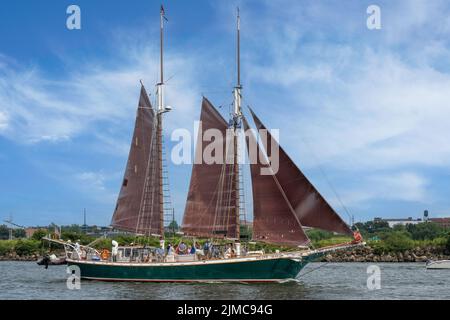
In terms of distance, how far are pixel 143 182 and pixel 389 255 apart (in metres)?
79.7

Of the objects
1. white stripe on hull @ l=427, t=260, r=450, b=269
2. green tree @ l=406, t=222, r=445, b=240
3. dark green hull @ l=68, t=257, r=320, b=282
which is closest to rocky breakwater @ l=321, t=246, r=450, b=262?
white stripe on hull @ l=427, t=260, r=450, b=269

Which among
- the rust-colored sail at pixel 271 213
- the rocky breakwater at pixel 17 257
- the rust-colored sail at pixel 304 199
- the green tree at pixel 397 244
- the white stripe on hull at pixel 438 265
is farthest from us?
the rocky breakwater at pixel 17 257

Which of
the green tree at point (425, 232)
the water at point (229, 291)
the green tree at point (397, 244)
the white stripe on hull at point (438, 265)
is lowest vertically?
the white stripe on hull at point (438, 265)

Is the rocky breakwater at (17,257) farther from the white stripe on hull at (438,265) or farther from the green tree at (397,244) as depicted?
the white stripe on hull at (438,265)

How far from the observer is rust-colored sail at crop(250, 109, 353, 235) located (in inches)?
1950

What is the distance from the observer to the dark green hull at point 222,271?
5138cm

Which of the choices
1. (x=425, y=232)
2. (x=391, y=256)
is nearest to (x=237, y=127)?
(x=391, y=256)

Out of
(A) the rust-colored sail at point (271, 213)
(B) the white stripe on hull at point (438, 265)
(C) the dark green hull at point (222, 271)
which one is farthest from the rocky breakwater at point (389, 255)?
(A) the rust-colored sail at point (271, 213)

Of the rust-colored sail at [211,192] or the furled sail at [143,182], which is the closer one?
the rust-colored sail at [211,192]

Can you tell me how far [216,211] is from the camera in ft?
183

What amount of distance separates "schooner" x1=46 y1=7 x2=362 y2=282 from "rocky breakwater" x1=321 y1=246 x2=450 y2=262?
2759 inches

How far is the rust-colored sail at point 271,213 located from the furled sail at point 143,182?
1088 cm

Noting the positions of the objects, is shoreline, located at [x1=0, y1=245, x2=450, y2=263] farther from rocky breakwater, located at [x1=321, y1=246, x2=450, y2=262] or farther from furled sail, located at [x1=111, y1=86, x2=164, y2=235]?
furled sail, located at [x1=111, y1=86, x2=164, y2=235]

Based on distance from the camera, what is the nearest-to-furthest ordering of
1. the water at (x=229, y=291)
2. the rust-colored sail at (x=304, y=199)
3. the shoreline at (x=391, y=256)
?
the water at (x=229, y=291) → the rust-colored sail at (x=304, y=199) → the shoreline at (x=391, y=256)
